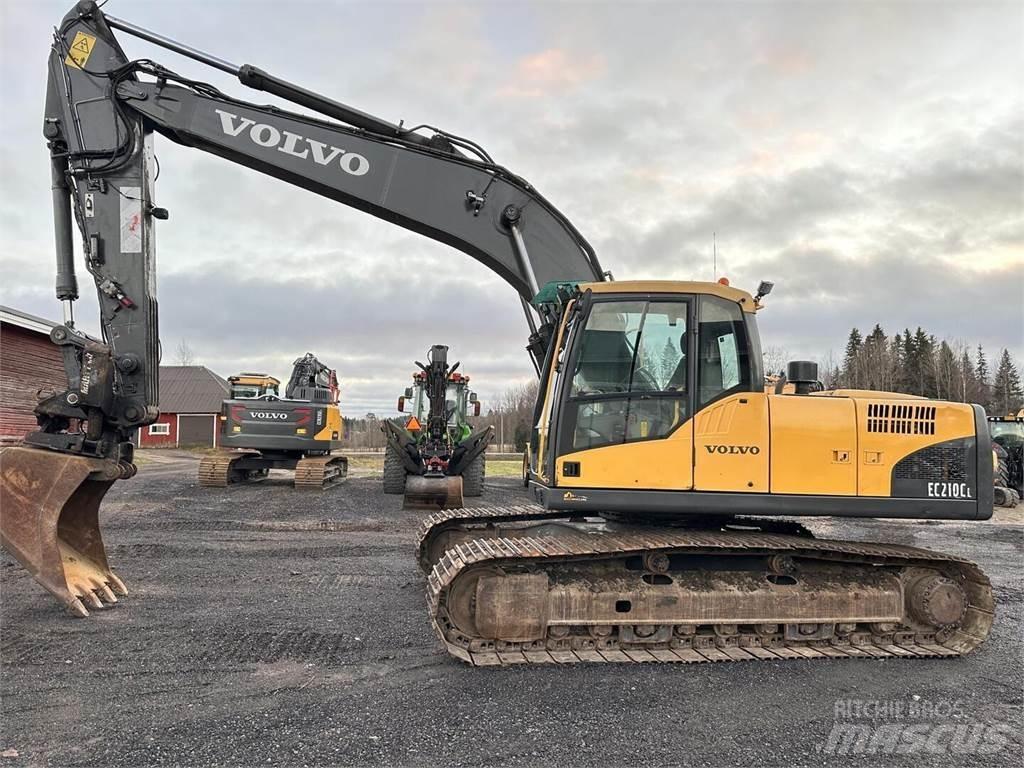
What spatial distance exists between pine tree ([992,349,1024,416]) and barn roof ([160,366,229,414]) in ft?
187

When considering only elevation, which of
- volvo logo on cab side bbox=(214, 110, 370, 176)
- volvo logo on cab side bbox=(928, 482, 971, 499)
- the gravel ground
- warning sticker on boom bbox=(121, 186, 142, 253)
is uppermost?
volvo logo on cab side bbox=(214, 110, 370, 176)

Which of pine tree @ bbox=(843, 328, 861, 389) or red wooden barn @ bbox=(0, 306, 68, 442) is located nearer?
red wooden barn @ bbox=(0, 306, 68, 442)

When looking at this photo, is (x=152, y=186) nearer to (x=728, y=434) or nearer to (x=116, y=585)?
(x=116, y=585)

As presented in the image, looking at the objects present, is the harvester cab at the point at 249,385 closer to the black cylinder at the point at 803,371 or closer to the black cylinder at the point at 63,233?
the black cylinder at the point at 63,233

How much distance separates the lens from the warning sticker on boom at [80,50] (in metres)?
6.44

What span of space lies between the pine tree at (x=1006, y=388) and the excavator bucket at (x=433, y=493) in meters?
53.5

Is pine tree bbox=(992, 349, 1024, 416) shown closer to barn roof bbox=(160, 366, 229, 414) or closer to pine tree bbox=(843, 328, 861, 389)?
pine tree bbox=(843, 328, 861, 389)

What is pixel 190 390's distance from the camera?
45.2 metres

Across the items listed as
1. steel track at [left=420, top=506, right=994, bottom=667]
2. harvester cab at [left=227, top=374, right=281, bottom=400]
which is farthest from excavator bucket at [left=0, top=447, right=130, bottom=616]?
harvester cab at [left=227, top=374, right=281, bottom=400]

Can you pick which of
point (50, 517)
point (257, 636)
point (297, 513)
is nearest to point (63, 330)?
point (50, 517)

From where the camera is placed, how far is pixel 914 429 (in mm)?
5363

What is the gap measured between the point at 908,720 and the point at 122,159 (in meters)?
7.83

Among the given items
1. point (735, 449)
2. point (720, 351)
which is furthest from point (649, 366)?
point (735, 449)

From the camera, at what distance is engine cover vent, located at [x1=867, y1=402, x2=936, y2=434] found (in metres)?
5.29
